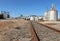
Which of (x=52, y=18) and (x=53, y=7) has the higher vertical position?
(x=53, y=7)

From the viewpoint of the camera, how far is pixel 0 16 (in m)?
116

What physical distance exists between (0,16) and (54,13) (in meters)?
39.8

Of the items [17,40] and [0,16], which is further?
[0,16]

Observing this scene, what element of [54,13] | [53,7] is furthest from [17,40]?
[53,7]

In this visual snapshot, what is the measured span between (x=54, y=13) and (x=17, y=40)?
95.5 metres

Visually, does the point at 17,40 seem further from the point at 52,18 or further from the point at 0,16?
the point at 0,16

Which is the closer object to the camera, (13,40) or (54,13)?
(13,40)

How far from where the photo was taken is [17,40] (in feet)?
29.2

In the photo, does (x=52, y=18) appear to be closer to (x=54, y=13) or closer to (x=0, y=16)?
(x=54, y=13)

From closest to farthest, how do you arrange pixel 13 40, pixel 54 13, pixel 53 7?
pixel 13 40, pixel 54 13, pixel 53 7

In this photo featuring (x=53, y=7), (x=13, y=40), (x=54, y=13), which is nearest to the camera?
(x=13, y=40)

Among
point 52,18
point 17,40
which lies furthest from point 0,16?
point 17,40

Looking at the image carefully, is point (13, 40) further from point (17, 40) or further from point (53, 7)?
point (53, 7)

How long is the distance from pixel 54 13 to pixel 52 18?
3495 mm
